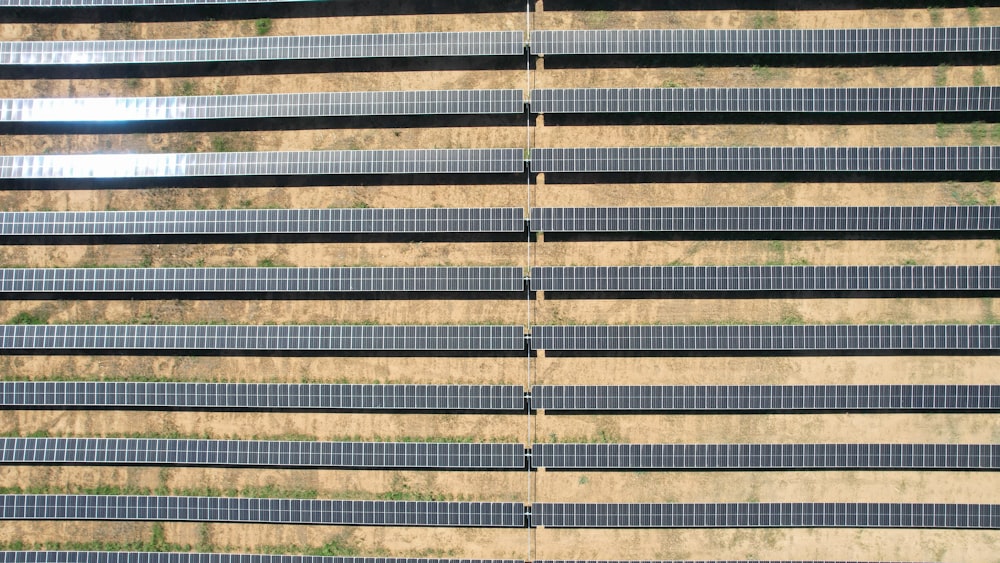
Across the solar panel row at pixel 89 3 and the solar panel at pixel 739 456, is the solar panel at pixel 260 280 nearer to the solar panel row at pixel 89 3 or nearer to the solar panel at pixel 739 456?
the solar panel at pixel 739 456

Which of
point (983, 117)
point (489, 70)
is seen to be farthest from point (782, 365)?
point (489, 70)

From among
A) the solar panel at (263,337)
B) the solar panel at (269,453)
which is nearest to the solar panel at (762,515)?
the solar panel at (269,453)

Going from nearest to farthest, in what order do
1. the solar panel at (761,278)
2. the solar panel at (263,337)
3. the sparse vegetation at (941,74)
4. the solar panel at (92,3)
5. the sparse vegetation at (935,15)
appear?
the solar panel at (761,278), the solar panel at (263,337), the solar panel at (92,3), the sparse vegetation at (941,74), the sparse vegetation at (935,15)

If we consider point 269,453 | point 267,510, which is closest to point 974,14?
point 269,453

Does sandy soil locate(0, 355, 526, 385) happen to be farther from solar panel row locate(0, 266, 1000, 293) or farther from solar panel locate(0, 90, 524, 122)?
solar panel locate(0, 90, 524, 122)

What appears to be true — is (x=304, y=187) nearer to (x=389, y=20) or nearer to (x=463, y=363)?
(x=389, y=20)

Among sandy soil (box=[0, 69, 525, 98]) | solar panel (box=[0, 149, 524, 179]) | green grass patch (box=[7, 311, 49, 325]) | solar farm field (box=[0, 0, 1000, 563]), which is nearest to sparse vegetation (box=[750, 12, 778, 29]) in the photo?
solar farm field (box=[0, 0, 1000, 563])
